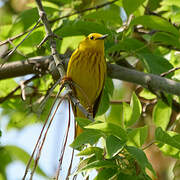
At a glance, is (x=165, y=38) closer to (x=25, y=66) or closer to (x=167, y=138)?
(x=25, y=66)

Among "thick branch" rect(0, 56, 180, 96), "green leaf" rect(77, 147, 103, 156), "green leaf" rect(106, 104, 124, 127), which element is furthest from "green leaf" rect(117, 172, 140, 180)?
"green leaf" rect(106, 104, 124, 127)

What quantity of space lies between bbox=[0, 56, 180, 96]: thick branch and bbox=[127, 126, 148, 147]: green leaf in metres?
0.95

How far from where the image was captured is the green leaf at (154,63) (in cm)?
281

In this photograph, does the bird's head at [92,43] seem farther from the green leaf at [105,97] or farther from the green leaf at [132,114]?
the green leaf at [132,114]

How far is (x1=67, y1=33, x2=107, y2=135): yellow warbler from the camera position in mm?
3207

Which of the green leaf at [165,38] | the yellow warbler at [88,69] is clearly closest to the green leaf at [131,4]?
the green leaf at [165,38]

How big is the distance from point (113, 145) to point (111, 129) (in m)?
0.08

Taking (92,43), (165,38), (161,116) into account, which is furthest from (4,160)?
(165,38)

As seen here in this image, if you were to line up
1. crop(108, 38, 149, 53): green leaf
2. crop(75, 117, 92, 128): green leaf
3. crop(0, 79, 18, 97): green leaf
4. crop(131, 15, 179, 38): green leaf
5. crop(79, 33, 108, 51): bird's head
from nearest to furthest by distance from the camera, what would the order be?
1. crop(75, 117, 92, 128): green leaf
2. crop(131, 15, 179, 38): green leaf
3. crop(108, 38, 149, 53): green leaf
4. crop(0, 79, 18, 97): green leaf
5. crop(79, 33, 108, 51): bird's head

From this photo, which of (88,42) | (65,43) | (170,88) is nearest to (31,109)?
(65,43)

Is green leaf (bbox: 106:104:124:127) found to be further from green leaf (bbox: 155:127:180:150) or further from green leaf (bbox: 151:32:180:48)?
green leaf (bbox: 155:127:180:150)

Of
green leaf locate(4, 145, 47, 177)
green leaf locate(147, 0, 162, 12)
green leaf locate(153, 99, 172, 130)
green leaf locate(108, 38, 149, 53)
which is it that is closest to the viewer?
green leaf locate(153, 99, 172, 130)

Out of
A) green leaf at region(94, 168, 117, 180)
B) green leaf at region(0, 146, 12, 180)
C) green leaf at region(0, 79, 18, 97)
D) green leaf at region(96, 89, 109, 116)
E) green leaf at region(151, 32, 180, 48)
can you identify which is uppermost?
green leaf at region(94, 168, 117, 180)

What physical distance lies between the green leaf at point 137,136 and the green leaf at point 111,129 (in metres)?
0.04
